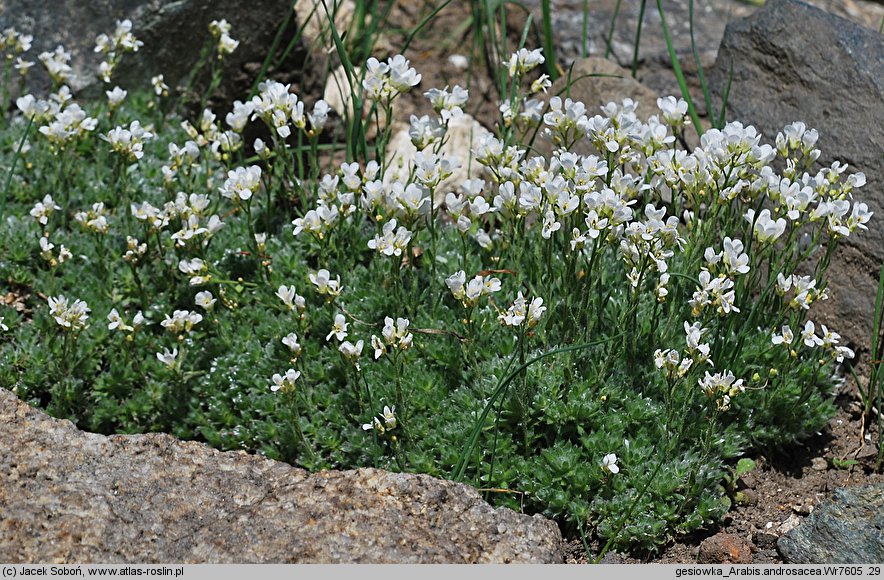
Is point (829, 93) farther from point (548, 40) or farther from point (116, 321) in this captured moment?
point (116, 321)

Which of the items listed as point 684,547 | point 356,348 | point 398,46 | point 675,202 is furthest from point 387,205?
point 398,46

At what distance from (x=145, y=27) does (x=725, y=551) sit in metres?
4.41

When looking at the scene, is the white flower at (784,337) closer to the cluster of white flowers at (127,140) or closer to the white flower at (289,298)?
the white flower at (289,298)

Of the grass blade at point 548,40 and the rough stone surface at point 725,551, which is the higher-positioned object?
the grass blade at point 548,40

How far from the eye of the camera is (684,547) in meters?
3.83

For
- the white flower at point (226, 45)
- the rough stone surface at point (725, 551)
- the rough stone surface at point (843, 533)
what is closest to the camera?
the rough stone surface at point (843, 533)

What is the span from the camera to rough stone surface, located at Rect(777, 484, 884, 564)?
136 inches

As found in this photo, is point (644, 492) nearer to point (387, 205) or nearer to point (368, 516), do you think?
point (368, 516)

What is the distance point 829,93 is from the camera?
4953 mm

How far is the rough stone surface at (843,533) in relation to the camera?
136 inches

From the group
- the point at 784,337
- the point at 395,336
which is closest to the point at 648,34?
the point at 784,337

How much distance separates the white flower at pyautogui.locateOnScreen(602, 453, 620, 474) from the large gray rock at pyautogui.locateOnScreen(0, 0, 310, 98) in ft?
12.1

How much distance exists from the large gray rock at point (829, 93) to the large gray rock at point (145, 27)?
9.10 ft

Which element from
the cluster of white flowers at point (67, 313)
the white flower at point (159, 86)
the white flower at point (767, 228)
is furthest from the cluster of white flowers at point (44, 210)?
the white flower at point (767, 228)
